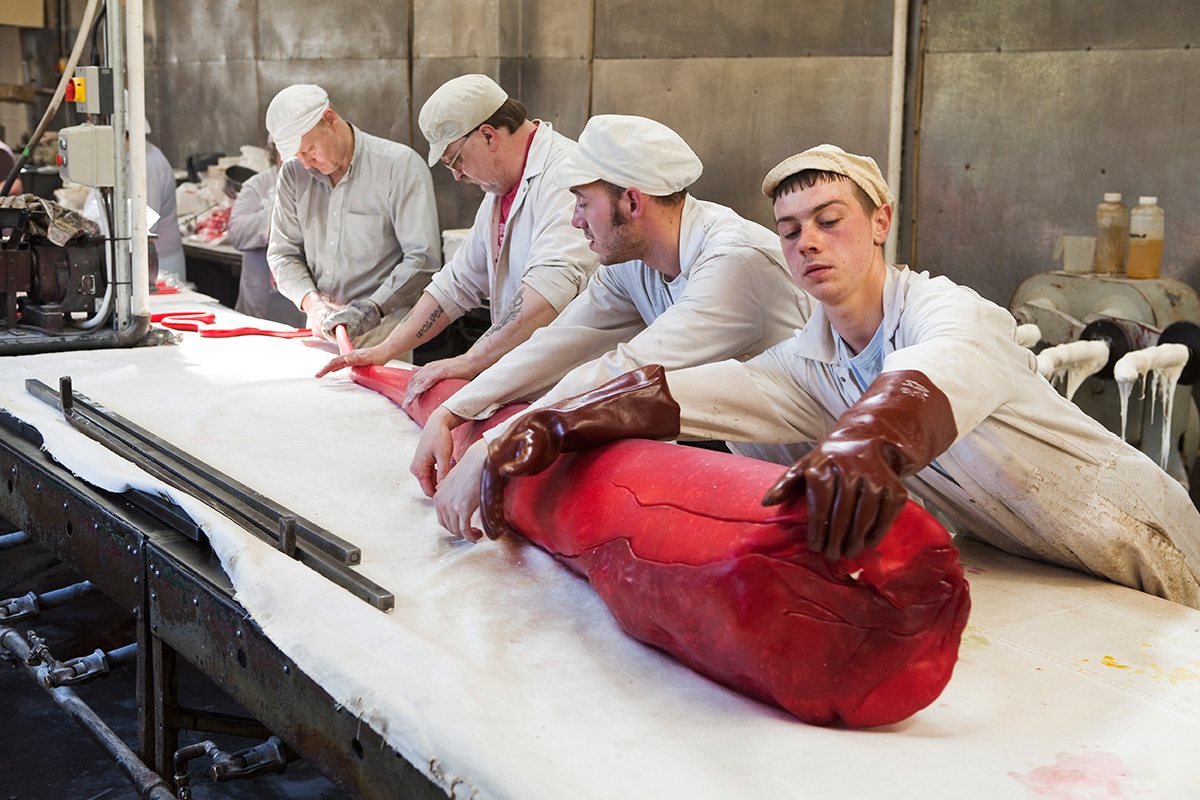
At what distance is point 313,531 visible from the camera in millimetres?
1799

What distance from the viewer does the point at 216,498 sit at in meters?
1.92

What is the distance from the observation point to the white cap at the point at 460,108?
3139 millimetres

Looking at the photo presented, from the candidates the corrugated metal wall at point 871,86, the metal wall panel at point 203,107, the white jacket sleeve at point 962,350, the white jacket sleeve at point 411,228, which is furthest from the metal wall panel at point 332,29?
the white jacket sleeve at point 962,350

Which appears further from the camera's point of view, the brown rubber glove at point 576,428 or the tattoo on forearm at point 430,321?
the tattoo on forearm at point 430,321

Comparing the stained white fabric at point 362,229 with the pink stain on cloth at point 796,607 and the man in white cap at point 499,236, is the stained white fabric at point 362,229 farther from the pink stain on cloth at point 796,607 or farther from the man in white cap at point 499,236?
the pink stain on cloth at point 796,607

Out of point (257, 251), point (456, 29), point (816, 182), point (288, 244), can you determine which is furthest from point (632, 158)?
point (456, 29)

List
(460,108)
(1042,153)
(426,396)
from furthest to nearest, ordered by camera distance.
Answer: (1042,153) < (460,108) < (426,396)

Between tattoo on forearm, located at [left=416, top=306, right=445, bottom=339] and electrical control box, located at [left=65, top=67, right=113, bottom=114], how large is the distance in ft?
3.73

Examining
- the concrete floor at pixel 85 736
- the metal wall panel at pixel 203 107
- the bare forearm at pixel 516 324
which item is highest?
the metal wall panel at pixel 203 107

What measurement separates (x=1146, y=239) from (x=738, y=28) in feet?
6.89

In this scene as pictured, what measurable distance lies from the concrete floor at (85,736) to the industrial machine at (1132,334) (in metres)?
2.59

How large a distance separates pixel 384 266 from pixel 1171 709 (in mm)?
3338

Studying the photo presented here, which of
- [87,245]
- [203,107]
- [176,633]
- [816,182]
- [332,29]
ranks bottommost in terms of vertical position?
[176,633]

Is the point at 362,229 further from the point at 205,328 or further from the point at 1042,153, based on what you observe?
the point at 1042,153
